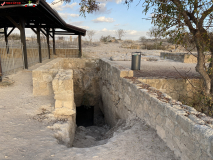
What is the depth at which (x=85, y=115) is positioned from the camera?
10148 mm

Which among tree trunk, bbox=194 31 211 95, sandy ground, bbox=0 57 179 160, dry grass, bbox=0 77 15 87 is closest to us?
sandy ground, bbox=0 57 179 160

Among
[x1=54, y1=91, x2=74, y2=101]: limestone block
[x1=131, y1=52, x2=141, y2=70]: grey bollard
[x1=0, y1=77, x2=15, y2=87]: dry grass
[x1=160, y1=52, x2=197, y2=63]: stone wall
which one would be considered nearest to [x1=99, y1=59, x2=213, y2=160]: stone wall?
[x1=54, y1=91, x2=74, y2=101]: limestone block

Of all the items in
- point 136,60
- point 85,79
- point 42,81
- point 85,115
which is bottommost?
point 85,115

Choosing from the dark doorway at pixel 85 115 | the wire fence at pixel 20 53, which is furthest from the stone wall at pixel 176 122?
the dark doorway at pixel 85 115

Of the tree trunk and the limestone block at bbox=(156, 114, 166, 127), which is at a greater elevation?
the tree trunk

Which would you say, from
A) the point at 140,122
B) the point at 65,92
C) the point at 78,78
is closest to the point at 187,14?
the point at 140,122

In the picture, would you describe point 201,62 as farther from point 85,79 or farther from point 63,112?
point 85,79

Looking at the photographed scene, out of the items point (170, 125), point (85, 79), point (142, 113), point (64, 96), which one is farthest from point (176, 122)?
point (85, 79)

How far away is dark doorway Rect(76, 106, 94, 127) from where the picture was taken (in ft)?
32.0

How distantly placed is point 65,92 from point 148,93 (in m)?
1.83

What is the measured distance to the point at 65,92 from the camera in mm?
3635

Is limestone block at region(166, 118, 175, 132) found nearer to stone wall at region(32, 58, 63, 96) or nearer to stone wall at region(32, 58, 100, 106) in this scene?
stone wall at region(32, 58, 63, 96)

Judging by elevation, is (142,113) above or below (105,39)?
below

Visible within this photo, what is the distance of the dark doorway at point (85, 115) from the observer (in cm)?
975
